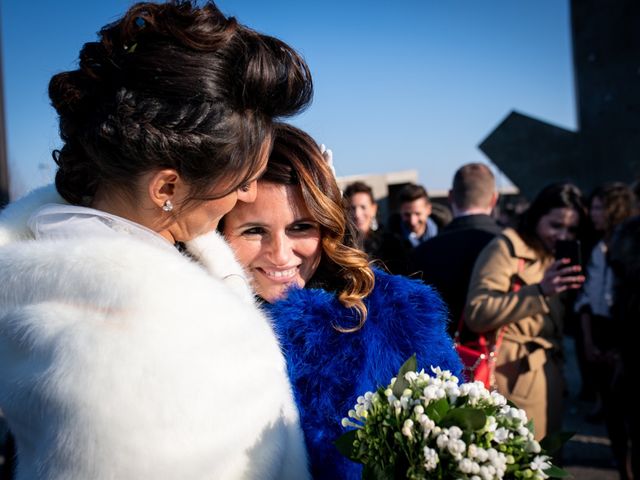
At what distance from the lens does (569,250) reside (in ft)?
10.6

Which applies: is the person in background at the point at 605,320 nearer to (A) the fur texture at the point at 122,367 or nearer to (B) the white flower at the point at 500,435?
(B) the white flower at the point at 500,435

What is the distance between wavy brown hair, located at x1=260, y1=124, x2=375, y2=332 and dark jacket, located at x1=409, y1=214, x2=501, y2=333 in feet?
5.84

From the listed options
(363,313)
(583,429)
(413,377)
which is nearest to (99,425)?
(413,377)

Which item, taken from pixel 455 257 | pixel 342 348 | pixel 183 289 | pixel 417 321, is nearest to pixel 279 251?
pixel 342 348

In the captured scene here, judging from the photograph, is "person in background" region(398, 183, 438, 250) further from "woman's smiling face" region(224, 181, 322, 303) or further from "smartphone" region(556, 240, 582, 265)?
"woman's smiling face" region(224, 181, 322, 303)

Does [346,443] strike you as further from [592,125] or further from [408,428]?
[592,125]

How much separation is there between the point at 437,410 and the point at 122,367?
70 cm

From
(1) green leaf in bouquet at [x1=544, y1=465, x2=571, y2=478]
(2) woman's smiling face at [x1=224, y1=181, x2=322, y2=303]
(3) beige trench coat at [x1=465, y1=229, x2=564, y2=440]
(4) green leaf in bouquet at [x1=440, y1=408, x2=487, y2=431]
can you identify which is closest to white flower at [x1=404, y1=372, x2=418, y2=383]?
(4) green leaf in bouquet at [x1=440, y1=408, x2=487, y2=431]

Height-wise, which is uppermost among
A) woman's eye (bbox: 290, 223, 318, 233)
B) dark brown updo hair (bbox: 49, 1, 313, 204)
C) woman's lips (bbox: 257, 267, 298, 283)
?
dark brown updo hair (bbox: 49, 1, 313, 204)

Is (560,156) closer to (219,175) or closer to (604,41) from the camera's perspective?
(604,41)

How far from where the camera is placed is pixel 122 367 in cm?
101

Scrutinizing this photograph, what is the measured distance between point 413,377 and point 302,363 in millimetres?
568

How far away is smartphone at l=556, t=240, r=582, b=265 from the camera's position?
3.20 metres

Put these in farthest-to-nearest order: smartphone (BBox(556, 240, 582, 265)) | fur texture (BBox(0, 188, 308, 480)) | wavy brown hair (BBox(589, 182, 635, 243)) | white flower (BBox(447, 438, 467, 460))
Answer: wavy brown hair (BBox(589, 182, 635, 243)) < smartphone (BBox(556, 240, 582, 265)) < white flower (BBox(447, 438, 467, 460)) < fur texture (BBox(0, 188, 308, 480))
